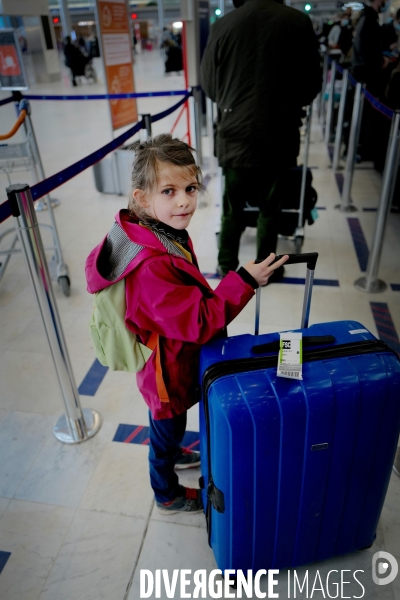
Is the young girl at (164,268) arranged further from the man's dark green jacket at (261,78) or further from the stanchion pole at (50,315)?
the man's dark green jacket at (261,78)

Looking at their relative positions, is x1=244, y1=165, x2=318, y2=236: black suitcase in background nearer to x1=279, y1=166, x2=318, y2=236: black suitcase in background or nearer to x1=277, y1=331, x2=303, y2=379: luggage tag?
x1=279, y1=166, x2=318, y2=236: black suitcase in background

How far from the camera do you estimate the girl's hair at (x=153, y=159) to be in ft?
3.69

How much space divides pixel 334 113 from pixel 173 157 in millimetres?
7243

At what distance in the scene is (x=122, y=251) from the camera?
1147 millimetres

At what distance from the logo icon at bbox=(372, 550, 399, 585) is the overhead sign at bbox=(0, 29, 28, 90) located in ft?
16.1

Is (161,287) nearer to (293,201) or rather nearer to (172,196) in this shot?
(172,196)

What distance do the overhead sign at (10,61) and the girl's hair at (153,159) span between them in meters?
4.09

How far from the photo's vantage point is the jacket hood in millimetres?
1119

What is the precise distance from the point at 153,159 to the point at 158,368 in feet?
1.91

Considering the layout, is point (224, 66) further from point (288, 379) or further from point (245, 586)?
point (245, 586)

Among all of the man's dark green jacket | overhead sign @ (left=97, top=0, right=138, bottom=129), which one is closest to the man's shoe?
the man's dark green jacket

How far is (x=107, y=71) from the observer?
4.65m

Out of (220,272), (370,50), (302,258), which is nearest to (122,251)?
(302,258)

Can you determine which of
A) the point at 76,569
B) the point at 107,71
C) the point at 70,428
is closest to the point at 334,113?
the point at 107,71
